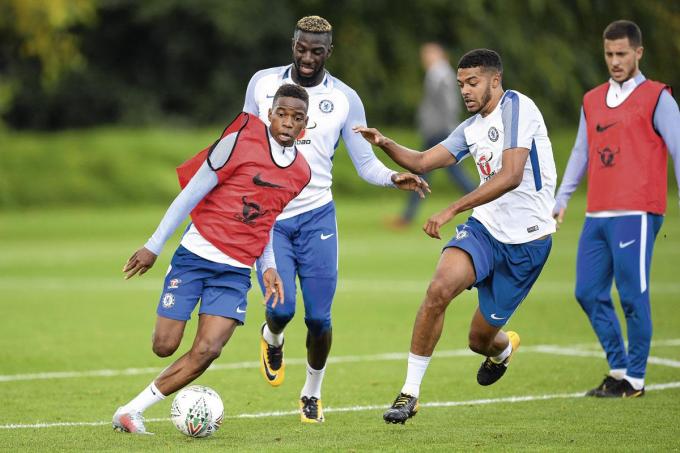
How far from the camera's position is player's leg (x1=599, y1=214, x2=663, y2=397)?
946cm

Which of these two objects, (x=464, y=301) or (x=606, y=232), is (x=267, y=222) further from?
(x=464, y=301)

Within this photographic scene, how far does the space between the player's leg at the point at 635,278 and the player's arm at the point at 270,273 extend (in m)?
2.84

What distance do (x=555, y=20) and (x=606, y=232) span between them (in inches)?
1110

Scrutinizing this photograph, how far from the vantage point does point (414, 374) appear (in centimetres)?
821

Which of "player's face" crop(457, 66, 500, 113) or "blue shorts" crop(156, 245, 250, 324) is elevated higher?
"player's face" crop(457, 66, 500, 113)

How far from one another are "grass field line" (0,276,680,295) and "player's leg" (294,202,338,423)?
741cm

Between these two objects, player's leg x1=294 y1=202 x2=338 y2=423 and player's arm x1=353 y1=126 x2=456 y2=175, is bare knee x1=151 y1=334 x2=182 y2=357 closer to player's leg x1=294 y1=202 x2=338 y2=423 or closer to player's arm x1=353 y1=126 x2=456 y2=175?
player's leg x1=294 y1=202 x2=338 y2=423

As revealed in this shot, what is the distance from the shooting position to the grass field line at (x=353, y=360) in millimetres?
10719

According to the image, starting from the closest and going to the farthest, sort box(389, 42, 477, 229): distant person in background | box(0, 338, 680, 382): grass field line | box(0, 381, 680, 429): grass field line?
box(0, 381, 680, 429): grass field line < box(0, 338, 680, 382): grass field line < box(389, 42, 477, 229): distant person in background

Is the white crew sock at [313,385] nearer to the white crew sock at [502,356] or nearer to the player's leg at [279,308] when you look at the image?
the player's leg at [279,308]

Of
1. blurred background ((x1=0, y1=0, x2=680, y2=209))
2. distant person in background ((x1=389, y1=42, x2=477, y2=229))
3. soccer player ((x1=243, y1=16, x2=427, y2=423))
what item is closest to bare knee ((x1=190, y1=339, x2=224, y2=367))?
soccer player ((x1=243, y1=16, x2=427, y2=423))

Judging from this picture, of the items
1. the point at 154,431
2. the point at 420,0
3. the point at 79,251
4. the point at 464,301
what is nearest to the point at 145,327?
the point at 464,301

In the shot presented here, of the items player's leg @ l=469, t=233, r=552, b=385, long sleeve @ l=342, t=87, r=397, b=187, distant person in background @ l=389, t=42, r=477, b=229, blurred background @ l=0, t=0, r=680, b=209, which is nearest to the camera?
player's leg @ l=469, t=233, r=552, b=385

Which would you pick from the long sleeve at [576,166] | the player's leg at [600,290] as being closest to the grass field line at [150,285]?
the long sleeve at [576,166]
